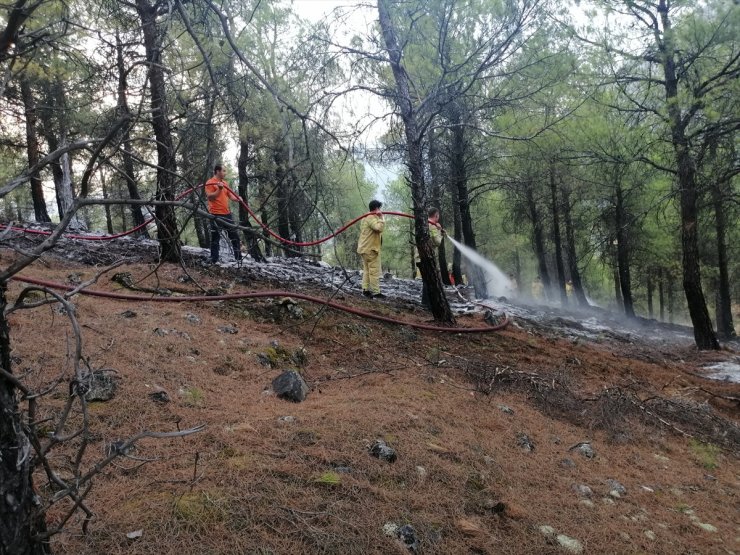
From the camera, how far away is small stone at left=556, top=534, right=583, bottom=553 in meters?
2.39

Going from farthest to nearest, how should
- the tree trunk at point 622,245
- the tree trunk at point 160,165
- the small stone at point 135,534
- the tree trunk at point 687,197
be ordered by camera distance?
the tree trunk at point 622,245 < the tree trunk at point 687,197 < the small stone at point 135,534 < the tree trunk at point 160,165

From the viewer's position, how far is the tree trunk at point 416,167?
6758 millimetres

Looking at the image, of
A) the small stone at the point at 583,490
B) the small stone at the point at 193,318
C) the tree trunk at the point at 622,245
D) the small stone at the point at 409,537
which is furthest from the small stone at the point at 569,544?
the tree trunk at the point at 622,245

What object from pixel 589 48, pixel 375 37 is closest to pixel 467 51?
pixel 589 48

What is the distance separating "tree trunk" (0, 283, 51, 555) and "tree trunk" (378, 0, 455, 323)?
19.8 feet

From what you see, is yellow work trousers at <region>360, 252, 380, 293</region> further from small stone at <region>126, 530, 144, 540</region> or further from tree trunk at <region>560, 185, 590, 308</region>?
tree trunk at <region>560, 185, 590, 308</region>

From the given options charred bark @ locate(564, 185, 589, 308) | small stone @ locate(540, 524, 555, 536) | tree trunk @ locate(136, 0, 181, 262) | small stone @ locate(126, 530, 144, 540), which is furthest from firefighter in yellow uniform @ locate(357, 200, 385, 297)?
charred bark @ locate(564, 185, 589, 308)

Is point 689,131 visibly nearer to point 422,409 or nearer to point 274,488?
point 422,409

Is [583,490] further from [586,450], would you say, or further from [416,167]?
[416,167]

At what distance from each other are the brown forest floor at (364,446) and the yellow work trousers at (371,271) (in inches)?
110

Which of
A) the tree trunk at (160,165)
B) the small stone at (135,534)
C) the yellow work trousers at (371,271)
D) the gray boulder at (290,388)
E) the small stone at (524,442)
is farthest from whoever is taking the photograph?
the yellow work trousers at (371,271)

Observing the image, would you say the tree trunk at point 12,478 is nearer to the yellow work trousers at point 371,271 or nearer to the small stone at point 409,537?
the small stone at point 409,537

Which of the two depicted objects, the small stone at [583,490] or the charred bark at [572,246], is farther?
the charred bark at [572,246]

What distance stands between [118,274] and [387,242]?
3083cm
